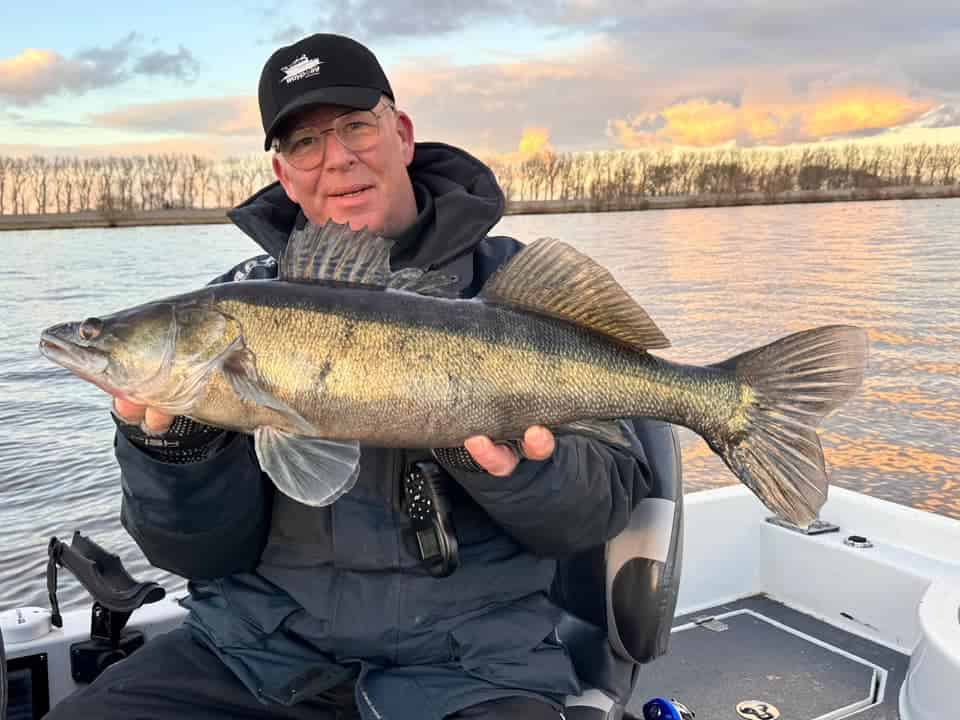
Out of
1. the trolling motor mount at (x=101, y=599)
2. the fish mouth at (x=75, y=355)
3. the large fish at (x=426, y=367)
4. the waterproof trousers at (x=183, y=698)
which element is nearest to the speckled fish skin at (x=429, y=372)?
the large fish at (x=426, y=367)

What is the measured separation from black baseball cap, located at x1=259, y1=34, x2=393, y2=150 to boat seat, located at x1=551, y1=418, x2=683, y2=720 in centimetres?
145

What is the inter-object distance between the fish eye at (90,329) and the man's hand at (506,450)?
94cm

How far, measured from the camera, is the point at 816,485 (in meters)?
2.24

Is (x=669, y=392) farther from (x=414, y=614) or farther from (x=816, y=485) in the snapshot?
(x=414, y=614)

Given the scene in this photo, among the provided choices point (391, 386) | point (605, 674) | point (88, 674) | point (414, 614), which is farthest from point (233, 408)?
point (88, 674)

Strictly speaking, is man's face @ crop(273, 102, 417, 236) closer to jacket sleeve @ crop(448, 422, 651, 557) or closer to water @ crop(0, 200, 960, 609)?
jacket sleeve @ crop(448, 422, 651, 557)

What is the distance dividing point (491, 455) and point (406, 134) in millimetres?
1616

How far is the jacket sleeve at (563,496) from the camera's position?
2434 mm

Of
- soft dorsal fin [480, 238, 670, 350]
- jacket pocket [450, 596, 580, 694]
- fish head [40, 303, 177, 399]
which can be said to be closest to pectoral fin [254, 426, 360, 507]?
fish head [40, 303, 177, 399]

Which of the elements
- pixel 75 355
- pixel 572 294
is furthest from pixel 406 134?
pixel 75 355

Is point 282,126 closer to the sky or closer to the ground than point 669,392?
closer to the sky

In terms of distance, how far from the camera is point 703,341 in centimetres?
1736

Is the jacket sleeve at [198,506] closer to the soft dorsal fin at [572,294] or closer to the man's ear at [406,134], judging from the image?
the soft dorsal fin at [572,294]

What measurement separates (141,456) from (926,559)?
3.45 meters
